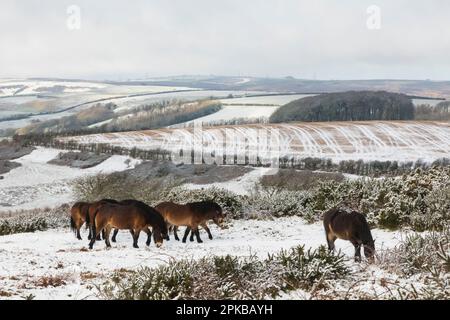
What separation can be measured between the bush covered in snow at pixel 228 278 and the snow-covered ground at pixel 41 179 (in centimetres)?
4403

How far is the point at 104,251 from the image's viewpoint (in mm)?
11289

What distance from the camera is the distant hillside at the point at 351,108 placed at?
9706 centimetres

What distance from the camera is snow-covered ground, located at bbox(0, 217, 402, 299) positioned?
746cm

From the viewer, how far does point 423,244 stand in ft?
27.1

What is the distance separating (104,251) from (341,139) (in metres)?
66.9

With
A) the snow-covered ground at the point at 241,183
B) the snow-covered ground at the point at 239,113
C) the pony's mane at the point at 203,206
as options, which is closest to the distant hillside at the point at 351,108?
the snow-covered ground at the point at 239,113

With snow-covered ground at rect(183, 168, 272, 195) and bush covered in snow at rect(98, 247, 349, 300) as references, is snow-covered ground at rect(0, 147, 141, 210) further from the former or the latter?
bush covered in snow at rect(98, 247, 349, 300)

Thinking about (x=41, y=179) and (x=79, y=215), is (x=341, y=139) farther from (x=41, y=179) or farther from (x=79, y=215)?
(x=79, y=215)

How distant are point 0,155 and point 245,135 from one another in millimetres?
39416

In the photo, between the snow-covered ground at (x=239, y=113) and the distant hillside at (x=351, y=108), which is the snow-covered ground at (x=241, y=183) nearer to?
the distant hillside at (x=351, y=108)

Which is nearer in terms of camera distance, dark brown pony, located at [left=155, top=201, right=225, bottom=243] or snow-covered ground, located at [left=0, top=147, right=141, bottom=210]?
dark brown pony, located at [left=155, top=201, right=225, bottom=243]

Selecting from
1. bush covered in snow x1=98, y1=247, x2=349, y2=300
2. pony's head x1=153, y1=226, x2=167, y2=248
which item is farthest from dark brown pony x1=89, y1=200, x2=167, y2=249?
bush covered in snow x1=98, y1=247, x2=349, y2=300

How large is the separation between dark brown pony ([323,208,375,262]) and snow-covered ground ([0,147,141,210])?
140 feet
